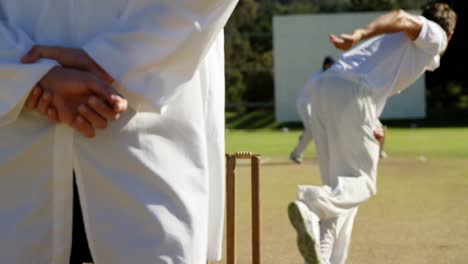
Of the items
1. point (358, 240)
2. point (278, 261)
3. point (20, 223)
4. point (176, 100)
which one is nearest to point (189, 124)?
point (176, 100)

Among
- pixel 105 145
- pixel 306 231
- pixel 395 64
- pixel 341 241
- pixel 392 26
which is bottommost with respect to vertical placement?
pixel 341 241

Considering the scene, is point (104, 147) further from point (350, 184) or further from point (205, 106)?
point (350, 184)

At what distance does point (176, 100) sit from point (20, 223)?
465 mm

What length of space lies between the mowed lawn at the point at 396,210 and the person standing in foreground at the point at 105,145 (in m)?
5.44

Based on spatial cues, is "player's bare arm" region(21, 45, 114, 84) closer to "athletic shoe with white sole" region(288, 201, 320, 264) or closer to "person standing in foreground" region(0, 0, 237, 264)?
"person standing in foreground" region(0, 0, 237, 264)

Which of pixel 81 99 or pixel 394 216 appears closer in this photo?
pixel 81 99

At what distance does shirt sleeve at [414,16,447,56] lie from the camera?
22.6ft

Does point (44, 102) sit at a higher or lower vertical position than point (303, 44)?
higher

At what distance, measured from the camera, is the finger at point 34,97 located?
2328 millimetres

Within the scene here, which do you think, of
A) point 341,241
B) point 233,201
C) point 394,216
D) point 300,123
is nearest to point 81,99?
point 233,201

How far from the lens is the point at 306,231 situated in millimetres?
6070

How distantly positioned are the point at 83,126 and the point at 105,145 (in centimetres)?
8

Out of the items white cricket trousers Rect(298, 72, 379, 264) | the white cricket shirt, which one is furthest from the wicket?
the white cricket shirt

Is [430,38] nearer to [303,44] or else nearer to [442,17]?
[442,17]
